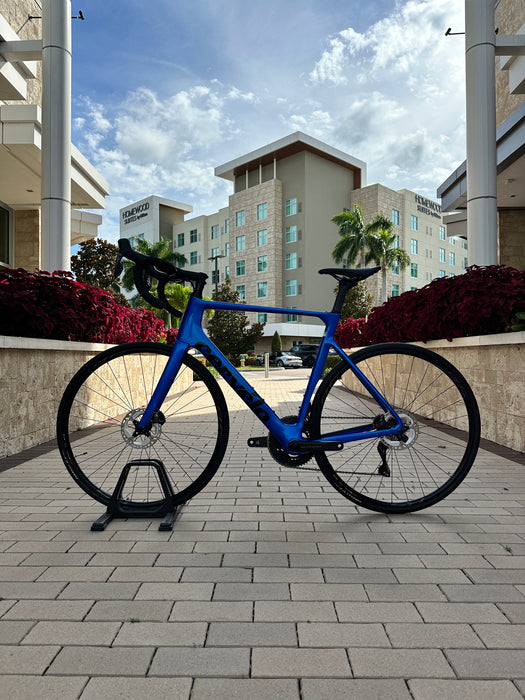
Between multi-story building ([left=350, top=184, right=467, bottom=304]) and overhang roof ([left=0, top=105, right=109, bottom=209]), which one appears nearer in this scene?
overhang roof ([left=0, top=105, right=109, bottom=209])

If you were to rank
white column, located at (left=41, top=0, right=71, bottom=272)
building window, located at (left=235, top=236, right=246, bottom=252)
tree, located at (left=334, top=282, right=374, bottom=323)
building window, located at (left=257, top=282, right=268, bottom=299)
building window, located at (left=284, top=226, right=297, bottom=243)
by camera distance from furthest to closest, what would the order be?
building window, located at (left=235, top=236, right=246, bottom=252), building window, located at (left=257, top=282, right=268, bottom=299), building window, located at (left=284, top=226, right=297, bottom=243), tree, located at (left=334, top=282, right=374, bottom=323), white column, located at (left=41, top=0, right=71, bottom=272)

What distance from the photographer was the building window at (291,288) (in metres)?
50.2

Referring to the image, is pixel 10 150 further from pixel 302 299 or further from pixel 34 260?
pixel 302 299

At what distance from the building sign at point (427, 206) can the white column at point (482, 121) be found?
50.3m

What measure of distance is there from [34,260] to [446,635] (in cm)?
1434

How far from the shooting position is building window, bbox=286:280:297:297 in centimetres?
5022

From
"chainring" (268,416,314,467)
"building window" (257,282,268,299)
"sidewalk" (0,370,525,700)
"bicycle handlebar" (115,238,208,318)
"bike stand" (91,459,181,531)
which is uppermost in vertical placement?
"building window" (257,282,268,299)

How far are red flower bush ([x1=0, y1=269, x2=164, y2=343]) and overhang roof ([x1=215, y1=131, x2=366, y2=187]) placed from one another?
151 feet

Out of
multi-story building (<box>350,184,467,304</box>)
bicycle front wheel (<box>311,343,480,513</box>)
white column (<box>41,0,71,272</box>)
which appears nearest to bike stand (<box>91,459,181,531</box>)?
bicycle front wheel (<box>311,343,480,513</box>)

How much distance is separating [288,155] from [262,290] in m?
14.5

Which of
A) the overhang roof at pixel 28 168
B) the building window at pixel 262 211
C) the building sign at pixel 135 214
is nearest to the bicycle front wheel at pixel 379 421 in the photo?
the overhang roof at pixel 28 168

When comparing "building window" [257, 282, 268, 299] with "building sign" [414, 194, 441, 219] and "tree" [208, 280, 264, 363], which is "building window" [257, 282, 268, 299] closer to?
"tree" [208, 280, 264, 363]

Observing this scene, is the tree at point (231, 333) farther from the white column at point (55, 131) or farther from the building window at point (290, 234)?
the white column at point (55, 131)

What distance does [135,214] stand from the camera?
229 feet
